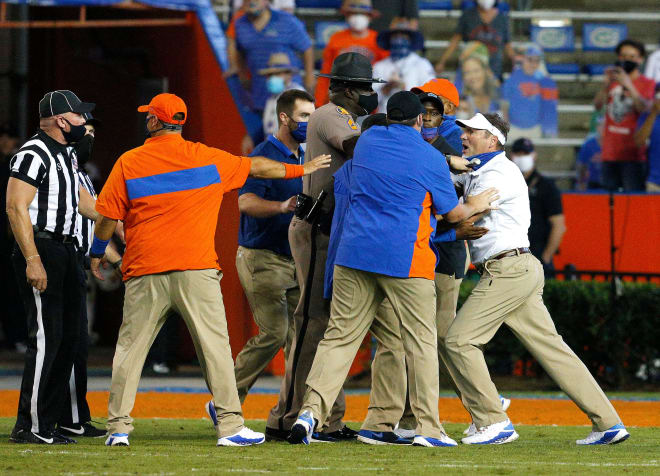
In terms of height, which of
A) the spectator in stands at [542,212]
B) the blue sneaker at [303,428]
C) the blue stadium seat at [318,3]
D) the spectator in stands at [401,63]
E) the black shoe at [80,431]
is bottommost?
the black shoe at [80,431]

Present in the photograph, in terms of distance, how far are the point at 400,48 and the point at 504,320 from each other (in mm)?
7651

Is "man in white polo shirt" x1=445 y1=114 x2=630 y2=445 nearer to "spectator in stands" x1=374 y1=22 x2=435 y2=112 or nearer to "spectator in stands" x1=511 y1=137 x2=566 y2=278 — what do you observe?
"spectator in stands" x1=511 y1=137 x2=566 y2=278

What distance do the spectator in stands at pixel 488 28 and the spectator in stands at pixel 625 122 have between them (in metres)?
1.61

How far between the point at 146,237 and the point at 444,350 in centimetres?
200

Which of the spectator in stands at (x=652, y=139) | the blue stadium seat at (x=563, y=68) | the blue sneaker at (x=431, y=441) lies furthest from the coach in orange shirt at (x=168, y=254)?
the blue stadium seat at (x=563, y=68)

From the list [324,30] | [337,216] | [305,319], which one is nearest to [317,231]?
[337,216]

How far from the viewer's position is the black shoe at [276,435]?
7.66 meters

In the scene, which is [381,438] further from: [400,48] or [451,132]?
[400,48]

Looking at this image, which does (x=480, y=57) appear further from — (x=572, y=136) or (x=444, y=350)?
(x=444, y=350)

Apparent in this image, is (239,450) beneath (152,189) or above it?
beneath

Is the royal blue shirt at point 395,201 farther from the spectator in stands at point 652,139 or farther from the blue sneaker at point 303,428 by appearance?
the spectator in stands at point 652,139

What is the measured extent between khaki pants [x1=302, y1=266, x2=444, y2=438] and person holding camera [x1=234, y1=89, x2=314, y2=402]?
115cm

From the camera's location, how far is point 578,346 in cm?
1212

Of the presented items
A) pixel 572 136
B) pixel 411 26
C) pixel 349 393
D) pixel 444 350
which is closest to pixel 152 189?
pixel 444 350
